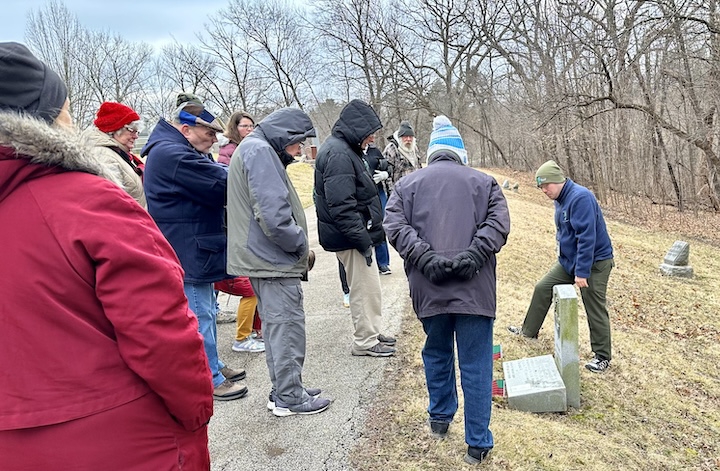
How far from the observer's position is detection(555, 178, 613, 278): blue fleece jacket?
5.12m

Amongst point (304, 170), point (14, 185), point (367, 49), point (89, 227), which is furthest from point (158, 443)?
point (367, 49)

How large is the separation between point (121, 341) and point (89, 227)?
0.35 metres

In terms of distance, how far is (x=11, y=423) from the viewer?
150cm

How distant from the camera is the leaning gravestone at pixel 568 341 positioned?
4477 mm

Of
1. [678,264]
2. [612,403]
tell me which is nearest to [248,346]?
[612,403]

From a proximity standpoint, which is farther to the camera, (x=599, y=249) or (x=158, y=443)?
(x=599, y=249)

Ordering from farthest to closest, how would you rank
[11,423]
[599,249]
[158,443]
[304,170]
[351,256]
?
[304,170] < [599,249] < [351,256] < [158,443] < [11,423]

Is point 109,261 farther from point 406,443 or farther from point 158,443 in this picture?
point 406,443

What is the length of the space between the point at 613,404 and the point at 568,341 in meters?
0.98

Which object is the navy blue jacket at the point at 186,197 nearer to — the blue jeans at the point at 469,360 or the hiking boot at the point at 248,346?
the hiking boot at the point at 248,346

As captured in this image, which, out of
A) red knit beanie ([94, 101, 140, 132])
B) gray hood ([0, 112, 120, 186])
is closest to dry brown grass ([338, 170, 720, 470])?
gray hood ([0, 112, 120, 186])

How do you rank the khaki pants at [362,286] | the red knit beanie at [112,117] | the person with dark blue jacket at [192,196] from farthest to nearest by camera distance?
the khaki pants at [362,286], the red knit beanie at [112,117], the person with dark blue jacket at [192,196]

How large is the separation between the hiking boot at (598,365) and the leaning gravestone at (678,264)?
21.7 feet

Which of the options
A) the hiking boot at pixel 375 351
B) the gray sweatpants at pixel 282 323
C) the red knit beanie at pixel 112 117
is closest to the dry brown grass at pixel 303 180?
the hiking boot at pixel 375 351
